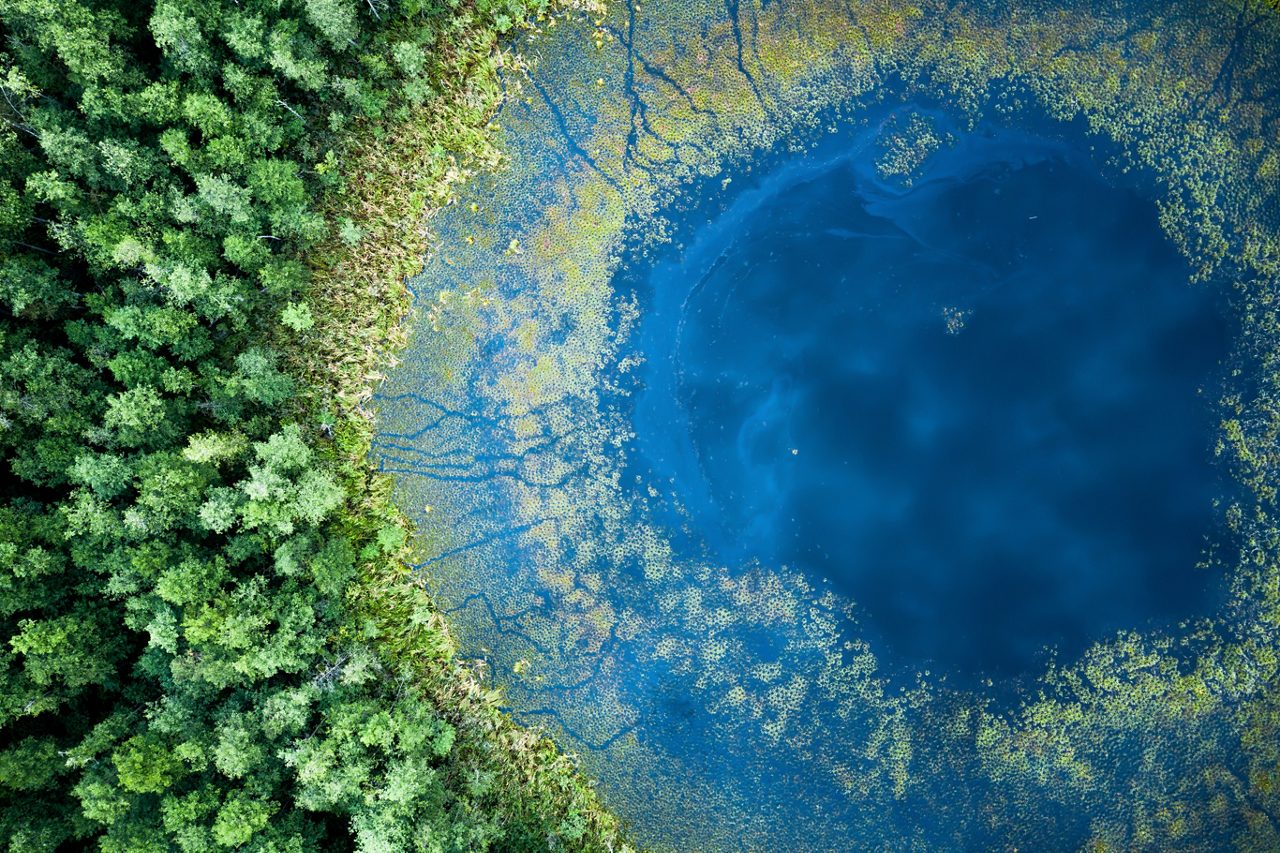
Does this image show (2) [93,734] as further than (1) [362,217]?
No

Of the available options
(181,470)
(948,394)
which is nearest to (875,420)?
(948,394)

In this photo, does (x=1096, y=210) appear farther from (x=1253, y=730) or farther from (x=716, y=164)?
(x=1253, y=730)

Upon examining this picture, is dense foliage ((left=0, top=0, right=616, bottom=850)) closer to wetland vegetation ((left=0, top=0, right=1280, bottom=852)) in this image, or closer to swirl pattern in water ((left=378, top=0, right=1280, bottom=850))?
wetland vegetation ((left=0, top=0, right=1280, bottom=852))

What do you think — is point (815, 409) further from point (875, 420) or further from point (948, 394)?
point (948, 394)

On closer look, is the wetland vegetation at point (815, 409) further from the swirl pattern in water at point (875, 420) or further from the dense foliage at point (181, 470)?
the dense foliage at point (181, 470)

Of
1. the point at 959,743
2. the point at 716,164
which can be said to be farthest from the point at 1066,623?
the point at 716,164

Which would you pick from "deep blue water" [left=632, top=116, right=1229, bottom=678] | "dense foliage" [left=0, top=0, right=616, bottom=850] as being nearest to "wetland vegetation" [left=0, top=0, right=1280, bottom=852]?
"deep blue water" [left=632, top=116, right=1229, bottom=678]
